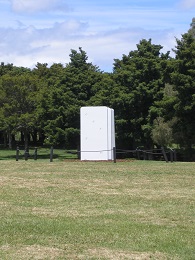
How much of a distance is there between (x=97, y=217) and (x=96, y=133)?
18.7m

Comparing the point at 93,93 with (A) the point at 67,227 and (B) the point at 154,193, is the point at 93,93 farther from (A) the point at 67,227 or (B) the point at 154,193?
(A) the point at 67,227

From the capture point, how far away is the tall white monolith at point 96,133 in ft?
92.3

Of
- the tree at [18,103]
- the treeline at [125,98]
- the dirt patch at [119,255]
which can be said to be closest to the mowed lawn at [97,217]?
the dirt patch at [119,255]

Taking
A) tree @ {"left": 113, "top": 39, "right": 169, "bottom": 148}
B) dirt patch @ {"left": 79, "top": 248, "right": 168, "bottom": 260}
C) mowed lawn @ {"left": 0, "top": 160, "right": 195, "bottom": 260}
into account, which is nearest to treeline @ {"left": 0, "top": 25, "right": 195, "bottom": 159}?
tree @ {"left": 113, "top": 39, "right": 169, "bottom": 148}

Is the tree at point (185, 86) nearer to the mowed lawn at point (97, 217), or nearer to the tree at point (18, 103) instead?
the mowed lawn at point (97, 217)

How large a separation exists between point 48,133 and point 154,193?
1233 inches

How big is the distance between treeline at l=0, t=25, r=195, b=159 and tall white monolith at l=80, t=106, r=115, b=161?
6.59 meters

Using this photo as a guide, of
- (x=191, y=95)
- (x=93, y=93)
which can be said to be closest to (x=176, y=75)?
(x=191, y=95)

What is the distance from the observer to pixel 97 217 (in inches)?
382

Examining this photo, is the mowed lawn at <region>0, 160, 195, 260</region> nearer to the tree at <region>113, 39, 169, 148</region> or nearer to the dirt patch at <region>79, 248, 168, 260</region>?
the dirt patch at <region>79, 248, 168, 260</region>

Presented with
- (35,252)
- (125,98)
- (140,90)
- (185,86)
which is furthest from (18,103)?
(35,252)

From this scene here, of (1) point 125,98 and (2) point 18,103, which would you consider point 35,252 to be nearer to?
(1) point 125,98

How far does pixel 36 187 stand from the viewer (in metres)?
14.3

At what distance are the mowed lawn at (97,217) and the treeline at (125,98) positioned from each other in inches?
684
